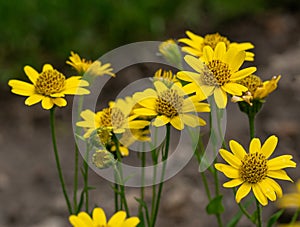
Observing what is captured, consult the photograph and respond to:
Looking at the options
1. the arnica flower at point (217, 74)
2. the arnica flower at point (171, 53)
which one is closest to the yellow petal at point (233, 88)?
the arnica flower at point (217, 74)

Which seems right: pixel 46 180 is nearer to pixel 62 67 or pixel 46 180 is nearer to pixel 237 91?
pixel 62 67

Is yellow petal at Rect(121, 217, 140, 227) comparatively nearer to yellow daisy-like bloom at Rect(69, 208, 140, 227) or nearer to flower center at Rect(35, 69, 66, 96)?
yellow daisy-like bloom at Rect(69, 208, 140, 227)

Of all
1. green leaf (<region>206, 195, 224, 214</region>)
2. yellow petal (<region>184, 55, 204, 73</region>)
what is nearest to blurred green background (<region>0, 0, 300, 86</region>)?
green leaf (<region>206, 195, 224, 214</region>)

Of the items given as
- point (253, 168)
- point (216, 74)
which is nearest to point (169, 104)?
point (216, 74)

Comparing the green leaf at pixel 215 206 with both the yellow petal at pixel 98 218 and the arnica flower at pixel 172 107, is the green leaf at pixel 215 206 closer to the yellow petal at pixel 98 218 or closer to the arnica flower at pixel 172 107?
the arnica flower at pixel 172 107

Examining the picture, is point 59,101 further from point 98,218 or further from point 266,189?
point 266,189

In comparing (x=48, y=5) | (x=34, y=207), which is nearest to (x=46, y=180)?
(x=34, y=207)
